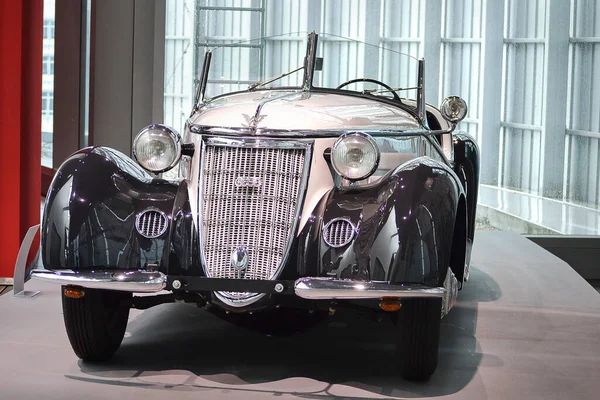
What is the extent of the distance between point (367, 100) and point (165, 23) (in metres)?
4.02

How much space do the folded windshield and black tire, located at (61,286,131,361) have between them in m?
1.48

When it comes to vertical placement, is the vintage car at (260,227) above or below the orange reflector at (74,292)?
above

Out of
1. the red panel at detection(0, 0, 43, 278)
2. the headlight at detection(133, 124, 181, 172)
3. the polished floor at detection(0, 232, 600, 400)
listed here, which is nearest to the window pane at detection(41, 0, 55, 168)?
the red panel at detection(0, 0, 43, 278)

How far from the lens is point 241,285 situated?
11.3 ft

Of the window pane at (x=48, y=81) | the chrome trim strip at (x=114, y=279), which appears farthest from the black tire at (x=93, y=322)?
the window pane at (x=48, y=81)

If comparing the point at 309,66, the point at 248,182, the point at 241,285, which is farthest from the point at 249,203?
the point at 309,66

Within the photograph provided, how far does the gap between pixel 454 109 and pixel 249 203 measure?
85.8 inches

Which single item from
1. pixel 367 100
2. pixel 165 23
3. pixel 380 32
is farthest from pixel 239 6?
pixel 367 100

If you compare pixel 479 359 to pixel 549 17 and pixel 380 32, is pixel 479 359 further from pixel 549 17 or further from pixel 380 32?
pixel 549 17

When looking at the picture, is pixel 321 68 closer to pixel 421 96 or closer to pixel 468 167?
pixel 421 96

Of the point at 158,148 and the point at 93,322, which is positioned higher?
the point at 158,148

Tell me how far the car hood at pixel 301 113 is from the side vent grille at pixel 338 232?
522mm

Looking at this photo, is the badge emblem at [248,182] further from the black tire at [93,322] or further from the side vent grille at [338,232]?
the black tire at [93,322]

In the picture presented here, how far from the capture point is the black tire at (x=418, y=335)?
349cm
